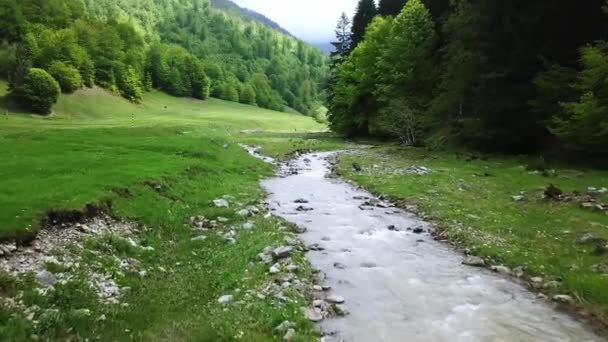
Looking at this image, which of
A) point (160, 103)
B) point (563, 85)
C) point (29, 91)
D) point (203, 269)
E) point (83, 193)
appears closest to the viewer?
point (203, 269)

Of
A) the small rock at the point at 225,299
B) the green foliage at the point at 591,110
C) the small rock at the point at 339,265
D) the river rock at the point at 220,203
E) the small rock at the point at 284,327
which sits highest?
the green foliage at the point at 591,110

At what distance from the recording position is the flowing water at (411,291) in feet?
36.7

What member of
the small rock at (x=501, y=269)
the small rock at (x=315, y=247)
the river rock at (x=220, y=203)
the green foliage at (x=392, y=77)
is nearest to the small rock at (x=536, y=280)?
the small rock at (x=501, y=269)

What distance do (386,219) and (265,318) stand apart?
1206 cm

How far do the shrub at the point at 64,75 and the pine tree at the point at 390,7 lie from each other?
6160 cm

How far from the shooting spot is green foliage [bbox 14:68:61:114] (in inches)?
3054

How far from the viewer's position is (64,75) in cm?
9294

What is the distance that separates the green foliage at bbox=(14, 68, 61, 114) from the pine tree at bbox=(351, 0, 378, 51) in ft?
179

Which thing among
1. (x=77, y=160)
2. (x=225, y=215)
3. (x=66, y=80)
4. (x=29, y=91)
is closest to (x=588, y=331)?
(x=225, y=215)

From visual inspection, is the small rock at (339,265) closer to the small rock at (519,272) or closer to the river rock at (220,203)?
the small rock at (519,272)

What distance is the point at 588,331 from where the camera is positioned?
11.2 m

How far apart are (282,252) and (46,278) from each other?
Answer: 7292mm

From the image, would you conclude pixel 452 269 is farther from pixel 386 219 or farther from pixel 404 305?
pixel 386 219

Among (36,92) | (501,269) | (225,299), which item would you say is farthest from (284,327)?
(36,92)
